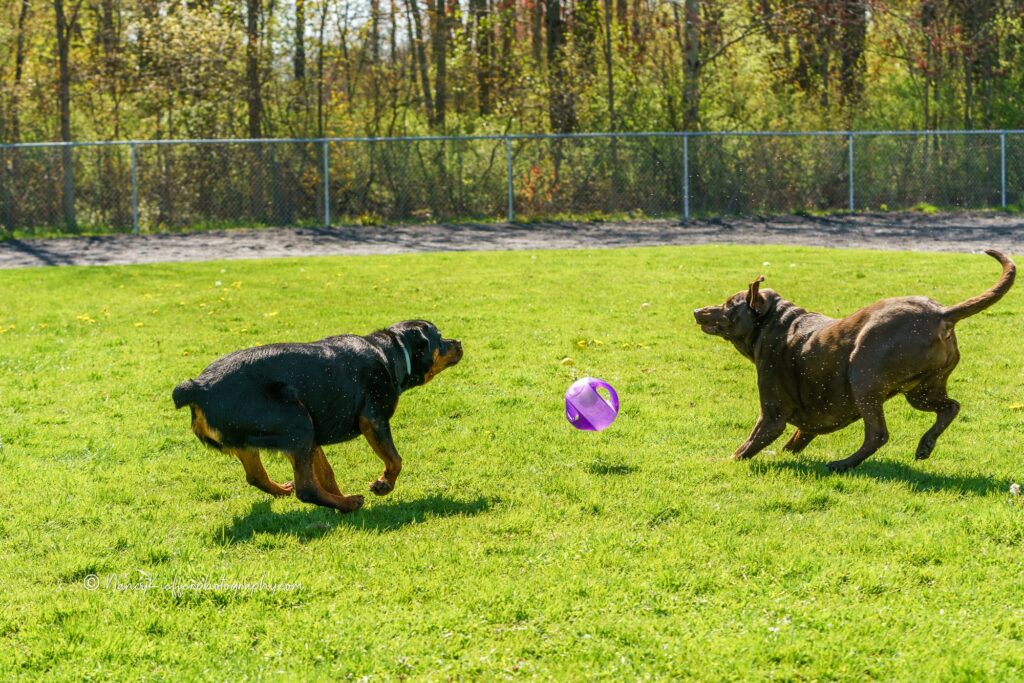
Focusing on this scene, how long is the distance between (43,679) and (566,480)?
10.3ft

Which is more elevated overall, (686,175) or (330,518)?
(686,175)

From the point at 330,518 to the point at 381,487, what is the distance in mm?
452

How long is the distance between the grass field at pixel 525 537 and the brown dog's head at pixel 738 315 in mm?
716

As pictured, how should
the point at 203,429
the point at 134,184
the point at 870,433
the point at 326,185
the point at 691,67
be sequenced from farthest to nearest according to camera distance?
the point at 691,67, the point at 326,185, the point at 134,184, the point at 870,433, the point at 203,429

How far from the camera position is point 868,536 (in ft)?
17.4

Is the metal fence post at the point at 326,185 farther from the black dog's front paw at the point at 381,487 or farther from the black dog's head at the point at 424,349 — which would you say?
the black dog's front paw at the point at 381,487

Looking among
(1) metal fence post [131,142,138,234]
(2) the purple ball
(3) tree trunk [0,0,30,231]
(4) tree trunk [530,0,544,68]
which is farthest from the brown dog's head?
(4) tree trunk [530,0,544,68]

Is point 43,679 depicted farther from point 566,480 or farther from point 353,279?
point 353,279

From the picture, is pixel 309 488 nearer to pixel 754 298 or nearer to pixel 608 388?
pixel 608 388

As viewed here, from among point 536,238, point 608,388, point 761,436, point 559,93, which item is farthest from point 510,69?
point 761,436

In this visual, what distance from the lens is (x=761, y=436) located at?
22.6ft

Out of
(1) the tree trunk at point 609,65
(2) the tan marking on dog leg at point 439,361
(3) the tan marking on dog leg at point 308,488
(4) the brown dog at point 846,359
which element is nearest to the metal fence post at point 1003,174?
(1) the tree trunk at point 609,65

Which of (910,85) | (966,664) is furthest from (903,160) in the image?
(966,664)

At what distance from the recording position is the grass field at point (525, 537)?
4.19 m
